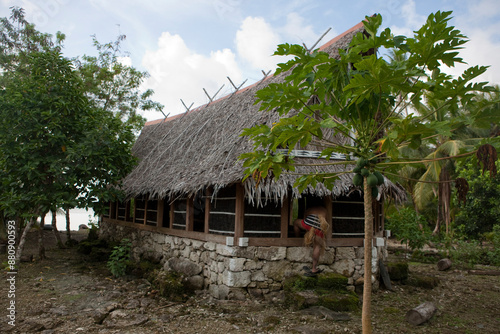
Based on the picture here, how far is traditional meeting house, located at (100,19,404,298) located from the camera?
6191 mm

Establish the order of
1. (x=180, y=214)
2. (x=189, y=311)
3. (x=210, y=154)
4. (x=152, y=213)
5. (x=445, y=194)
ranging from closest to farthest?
1. (x=189, y=311)
2. (x=210, y=154)
3. (x=180, y=214)
4. (x=152, y=213)
5. (x=445, y=194)

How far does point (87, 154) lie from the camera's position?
7.78 metres

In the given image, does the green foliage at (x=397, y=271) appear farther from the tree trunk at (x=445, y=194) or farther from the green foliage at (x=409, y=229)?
the tree trunk at (x=445, y=194)

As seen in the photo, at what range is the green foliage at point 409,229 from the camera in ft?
35.6

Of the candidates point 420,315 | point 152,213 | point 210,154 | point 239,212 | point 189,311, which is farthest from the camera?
point 152,213

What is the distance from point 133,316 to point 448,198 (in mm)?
14715

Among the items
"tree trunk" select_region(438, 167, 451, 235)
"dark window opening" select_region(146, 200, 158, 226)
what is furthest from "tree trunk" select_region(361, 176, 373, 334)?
"tree trunk" select_region(438, 167, 451, 235)

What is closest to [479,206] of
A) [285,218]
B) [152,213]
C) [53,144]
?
[285,218]

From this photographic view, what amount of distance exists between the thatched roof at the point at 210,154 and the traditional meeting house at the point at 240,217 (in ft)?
0.09

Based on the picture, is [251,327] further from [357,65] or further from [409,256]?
[409,256]

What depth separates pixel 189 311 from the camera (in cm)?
568

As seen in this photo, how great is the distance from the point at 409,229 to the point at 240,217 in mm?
6903

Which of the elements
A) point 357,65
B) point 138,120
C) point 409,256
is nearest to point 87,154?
point 357,65

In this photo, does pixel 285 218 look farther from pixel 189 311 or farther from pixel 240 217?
pixel 189 311
